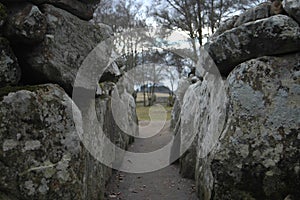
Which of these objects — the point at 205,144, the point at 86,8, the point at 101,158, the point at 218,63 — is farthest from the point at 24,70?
the point at 205,144

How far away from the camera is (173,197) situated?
17.4 feet

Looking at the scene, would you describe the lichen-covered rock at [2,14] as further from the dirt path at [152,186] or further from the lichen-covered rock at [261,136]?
the dirt path at [152,186]

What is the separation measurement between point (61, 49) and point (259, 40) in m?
2.84

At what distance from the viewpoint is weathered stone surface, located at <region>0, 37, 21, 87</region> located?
139 inches

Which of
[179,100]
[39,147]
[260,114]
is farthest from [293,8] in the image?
[179,100]

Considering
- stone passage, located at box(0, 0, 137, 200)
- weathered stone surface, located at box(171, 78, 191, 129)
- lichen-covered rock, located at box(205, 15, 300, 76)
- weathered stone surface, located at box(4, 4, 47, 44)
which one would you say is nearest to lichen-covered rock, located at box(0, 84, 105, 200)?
stone passage, located at box(0, 0, 137, 200)

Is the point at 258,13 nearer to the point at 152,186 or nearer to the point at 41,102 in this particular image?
the point at 41,102

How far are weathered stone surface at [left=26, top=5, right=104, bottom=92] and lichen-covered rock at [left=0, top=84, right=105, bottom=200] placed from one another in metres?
0.48

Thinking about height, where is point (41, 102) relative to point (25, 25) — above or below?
below

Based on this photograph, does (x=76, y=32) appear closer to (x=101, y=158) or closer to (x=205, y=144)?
(x=101, y=158)

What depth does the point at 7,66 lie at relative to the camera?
3.58m

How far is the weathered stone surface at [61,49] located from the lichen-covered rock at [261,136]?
2338 millimetres

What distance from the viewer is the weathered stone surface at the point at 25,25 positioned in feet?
11.8

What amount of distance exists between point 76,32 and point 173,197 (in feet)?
A: 11.2
